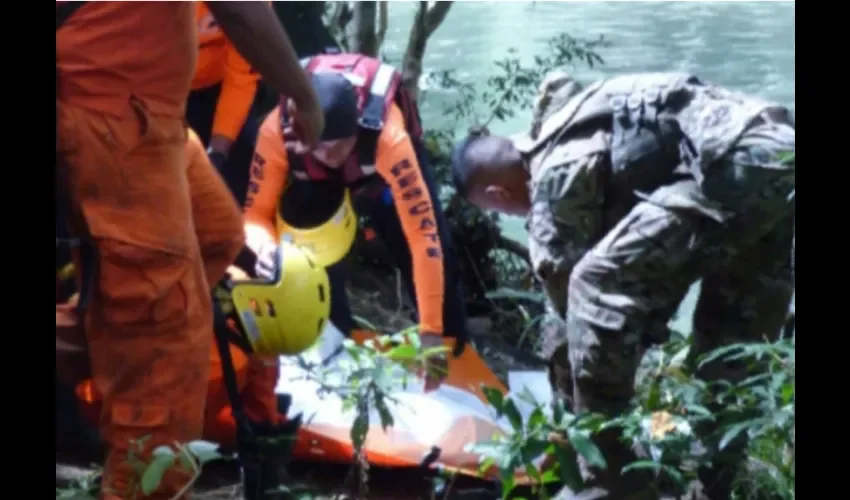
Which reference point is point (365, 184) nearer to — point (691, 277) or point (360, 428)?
point (360, 428)

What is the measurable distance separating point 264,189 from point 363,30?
0.23 metres

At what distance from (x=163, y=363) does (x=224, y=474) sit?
0.76 feet

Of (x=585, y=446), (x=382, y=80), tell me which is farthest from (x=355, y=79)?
(x=585, y=446)

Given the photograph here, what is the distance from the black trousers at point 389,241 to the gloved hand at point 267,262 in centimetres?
5

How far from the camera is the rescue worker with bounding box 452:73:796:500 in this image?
3.63ft

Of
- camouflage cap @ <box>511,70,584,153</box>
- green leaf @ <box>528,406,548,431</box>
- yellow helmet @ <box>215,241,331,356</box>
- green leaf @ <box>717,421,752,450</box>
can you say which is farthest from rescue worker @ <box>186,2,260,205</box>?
green leaf @ <box>717,421,752,450</box>

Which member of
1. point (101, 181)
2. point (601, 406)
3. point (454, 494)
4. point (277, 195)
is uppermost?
point (101, 181)

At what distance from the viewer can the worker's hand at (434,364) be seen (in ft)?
4.19

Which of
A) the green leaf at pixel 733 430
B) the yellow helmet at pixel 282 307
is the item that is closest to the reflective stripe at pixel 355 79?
the yellow helmet at pixel 282 307

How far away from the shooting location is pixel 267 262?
1250 mm

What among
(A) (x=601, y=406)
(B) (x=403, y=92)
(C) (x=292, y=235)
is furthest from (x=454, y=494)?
(B) (x=403, y=92)

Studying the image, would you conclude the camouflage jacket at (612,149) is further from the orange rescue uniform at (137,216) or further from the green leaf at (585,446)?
the orange rescue uniform at (137,216)
